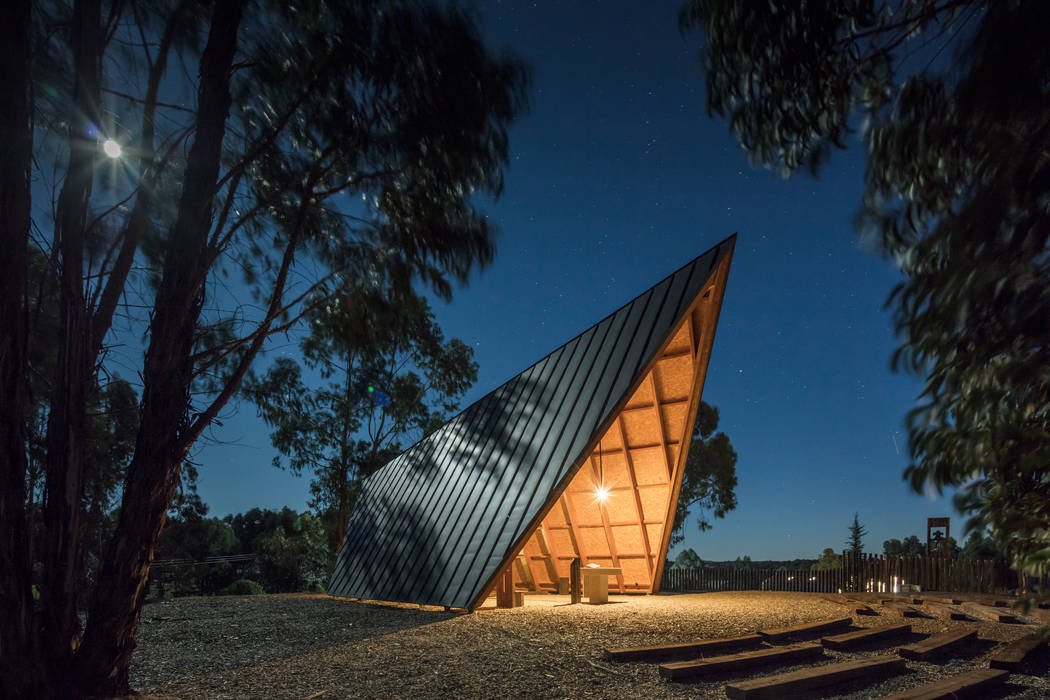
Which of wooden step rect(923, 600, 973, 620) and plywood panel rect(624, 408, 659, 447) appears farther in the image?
plywood panel rect(624, 408, 659, 447)

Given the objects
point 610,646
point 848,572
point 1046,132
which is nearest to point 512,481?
point 610,646

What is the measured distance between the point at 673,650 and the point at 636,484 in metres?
5.74

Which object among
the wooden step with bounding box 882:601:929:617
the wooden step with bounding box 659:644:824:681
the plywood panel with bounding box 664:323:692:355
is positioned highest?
the plywood panel with bounding box 664:323:692:355

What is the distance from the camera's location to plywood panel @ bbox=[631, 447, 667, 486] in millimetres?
10445

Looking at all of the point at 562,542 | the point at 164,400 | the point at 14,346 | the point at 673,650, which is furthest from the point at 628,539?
the point at 14,346

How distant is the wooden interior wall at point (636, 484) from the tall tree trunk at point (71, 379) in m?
7.46

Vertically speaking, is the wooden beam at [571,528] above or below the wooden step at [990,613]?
above

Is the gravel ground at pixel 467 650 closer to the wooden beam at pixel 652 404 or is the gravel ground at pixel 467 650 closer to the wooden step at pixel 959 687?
the wooden step at pixel 959 687

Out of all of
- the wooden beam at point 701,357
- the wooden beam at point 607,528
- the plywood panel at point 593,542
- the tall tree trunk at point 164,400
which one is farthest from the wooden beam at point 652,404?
the tall tree trunk at point 164,400

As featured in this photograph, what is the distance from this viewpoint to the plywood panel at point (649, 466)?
10445 mm

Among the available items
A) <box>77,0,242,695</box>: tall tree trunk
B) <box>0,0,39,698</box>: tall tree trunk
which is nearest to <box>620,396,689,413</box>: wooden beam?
<box>77,0,242,695</box>: tall tree trunk

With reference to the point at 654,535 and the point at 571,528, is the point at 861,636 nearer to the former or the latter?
the point at 654,535

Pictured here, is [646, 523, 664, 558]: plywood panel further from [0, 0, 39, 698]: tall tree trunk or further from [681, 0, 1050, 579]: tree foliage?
[0, 0, 39, 698]: tall tree trunk

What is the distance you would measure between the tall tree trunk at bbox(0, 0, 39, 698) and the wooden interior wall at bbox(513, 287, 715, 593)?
7802mm
